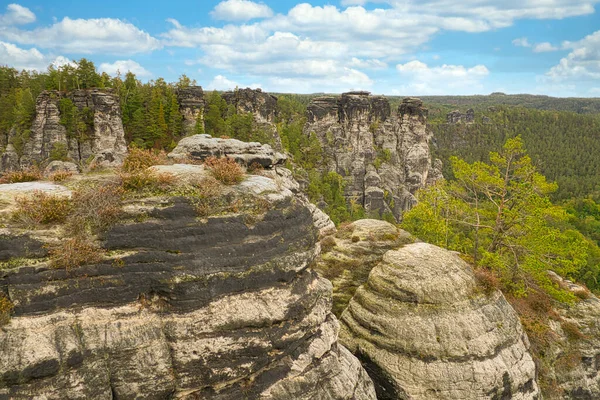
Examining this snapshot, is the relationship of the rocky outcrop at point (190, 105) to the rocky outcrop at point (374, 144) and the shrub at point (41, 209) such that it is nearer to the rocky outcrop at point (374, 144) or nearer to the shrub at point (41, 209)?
the rocky outcrop at point (374, 144)

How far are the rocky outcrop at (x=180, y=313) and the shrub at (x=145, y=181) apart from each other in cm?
43

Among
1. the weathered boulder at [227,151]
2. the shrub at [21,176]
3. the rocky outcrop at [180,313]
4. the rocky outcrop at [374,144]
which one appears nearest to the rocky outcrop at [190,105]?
the rocky outcrop at [374,144]

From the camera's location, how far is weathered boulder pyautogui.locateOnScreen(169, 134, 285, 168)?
686 inches

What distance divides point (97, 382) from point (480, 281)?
16.6 metres

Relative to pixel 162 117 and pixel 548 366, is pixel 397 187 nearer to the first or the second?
pixel 162 117

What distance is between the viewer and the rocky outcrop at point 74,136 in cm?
5066

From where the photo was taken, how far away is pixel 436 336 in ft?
50.2

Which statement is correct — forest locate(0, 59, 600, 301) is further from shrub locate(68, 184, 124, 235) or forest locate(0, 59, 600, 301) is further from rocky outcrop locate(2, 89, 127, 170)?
shrub locate(68, 184, 124, 235)

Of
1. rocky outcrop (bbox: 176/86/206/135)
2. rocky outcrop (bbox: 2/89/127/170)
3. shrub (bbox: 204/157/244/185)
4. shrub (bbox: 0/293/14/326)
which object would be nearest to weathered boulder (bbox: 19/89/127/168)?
rocky outcrop (bbox: 2/89/127/170)

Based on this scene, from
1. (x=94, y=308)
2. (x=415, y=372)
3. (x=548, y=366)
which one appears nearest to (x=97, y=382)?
(x=94, y=308)

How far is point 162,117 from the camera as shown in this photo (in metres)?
54.8

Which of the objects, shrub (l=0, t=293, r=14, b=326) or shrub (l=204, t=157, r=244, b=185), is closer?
shrub (l=0, t=293, r=14, b=326)

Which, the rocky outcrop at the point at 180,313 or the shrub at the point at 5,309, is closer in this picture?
the shrub at the point at 5,309

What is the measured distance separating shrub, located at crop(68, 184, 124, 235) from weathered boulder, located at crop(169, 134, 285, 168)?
7469 millimetres
